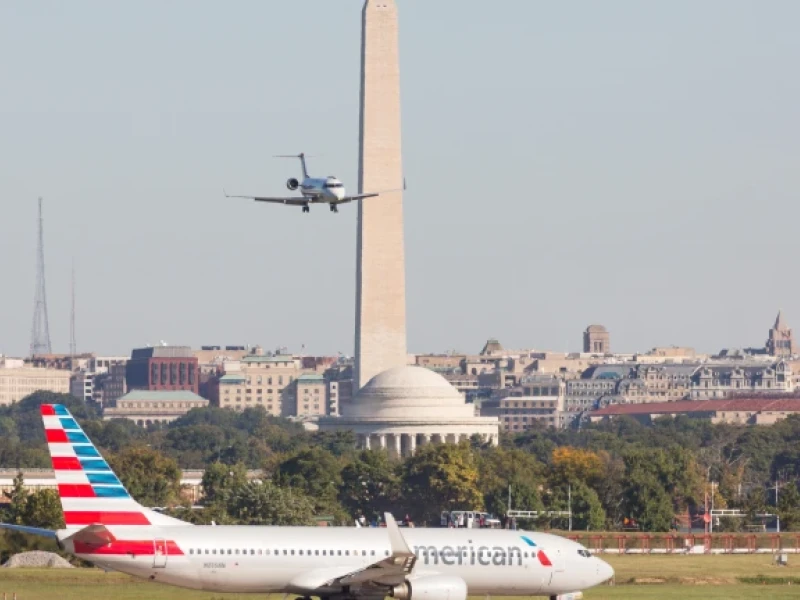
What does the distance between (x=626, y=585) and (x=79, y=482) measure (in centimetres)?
2639

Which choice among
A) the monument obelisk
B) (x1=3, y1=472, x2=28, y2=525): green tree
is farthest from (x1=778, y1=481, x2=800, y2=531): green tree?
the monument obelisk

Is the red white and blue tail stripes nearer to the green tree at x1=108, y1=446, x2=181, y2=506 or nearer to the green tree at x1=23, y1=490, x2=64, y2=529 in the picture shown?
the green tree at x1=23, y1=490, x2=64, y2=529

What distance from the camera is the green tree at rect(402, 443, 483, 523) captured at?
15875cm

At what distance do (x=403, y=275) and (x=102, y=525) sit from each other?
130 m

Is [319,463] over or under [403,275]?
under

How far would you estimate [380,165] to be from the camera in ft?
627

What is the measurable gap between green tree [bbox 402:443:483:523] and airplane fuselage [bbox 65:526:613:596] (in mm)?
85215

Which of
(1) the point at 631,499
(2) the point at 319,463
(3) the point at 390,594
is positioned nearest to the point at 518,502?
(1) the point at 631,499

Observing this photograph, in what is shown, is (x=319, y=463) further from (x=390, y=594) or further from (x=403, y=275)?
(x=390, y=594)

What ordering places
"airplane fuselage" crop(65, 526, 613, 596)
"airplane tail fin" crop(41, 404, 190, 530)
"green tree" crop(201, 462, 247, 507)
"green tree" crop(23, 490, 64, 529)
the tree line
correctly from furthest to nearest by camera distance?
1. the tree line
2. "green tree" crop(201, 462, 247, 507)
3. "green tree" crop(23, 490, 64, 529)
4. "airplane fuselage" crop(65, 526, 613, 596)
5. "airplane tail fin" crop(41, 404, 190, 530)

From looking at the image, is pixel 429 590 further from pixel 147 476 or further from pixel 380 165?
pixel 380 165

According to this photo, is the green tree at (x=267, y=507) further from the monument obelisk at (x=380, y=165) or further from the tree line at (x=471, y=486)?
the monument obelisk at (x=380, y=165)

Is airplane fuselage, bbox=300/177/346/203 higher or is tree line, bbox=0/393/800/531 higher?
airplane fuselage, bbox=300/177/346/203

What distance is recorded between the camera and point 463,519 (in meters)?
139
